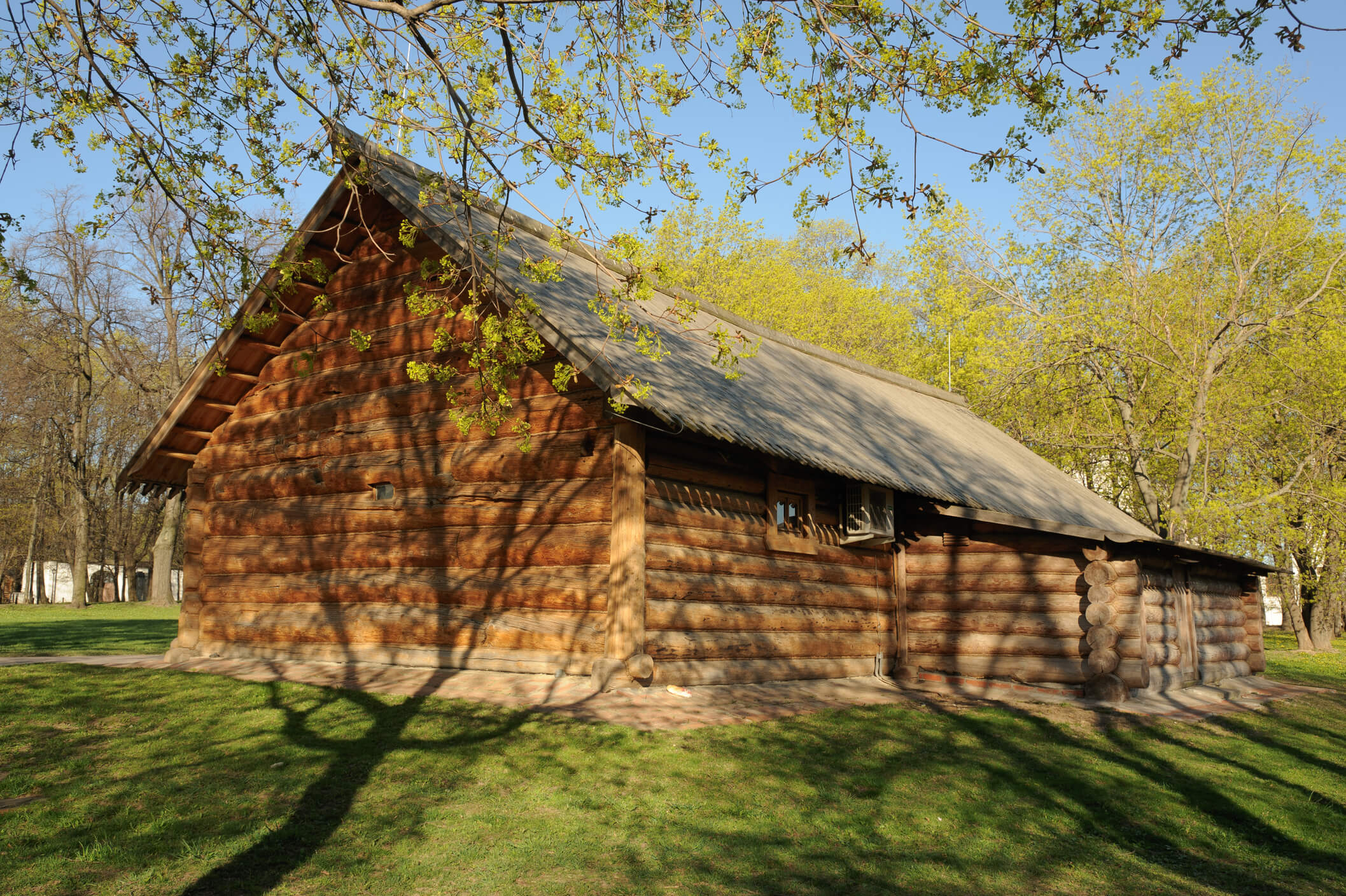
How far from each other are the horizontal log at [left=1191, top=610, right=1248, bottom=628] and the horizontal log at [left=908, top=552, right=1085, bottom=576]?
170 inches

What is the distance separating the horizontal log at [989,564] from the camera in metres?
13.5

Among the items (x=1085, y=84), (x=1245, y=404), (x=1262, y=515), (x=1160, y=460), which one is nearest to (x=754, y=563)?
(x=1085, y=84)

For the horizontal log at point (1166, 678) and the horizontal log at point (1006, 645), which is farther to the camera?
the horizontal log at point (1166, 678)

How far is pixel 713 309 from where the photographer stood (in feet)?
57.5

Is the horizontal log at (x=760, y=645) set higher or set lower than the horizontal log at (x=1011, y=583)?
lower

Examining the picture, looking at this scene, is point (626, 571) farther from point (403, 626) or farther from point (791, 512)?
point (791, 512)

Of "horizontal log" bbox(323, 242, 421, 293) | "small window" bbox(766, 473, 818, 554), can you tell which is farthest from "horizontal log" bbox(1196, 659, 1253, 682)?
"horizontal log" bbox(323, 242, 421, 293)

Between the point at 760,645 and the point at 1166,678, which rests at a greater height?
the point at 760,645

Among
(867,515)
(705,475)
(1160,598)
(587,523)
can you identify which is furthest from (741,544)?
(1160,598)

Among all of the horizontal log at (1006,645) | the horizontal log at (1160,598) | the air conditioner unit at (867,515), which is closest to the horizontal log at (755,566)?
the air conditioner unit at (867,515)

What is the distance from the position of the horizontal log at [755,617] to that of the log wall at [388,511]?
744 mm

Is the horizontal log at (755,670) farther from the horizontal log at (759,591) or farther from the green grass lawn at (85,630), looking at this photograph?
the green grass lawn at (85,630)

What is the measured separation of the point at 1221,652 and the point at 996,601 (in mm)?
6667

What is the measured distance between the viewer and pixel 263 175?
7043 millimetres
